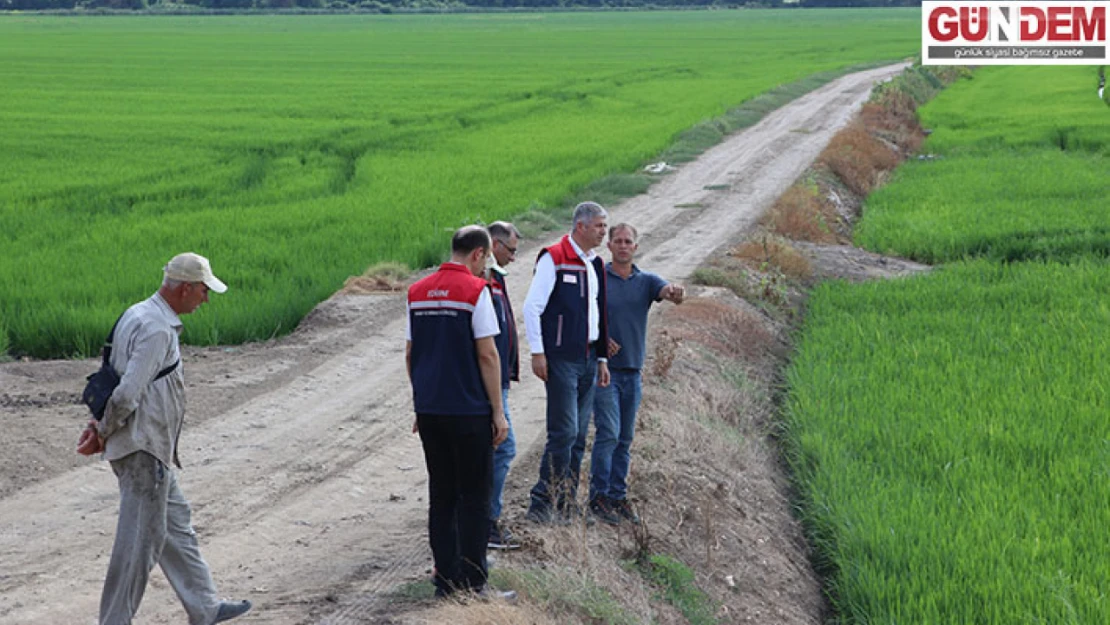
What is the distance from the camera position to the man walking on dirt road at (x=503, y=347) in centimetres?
709

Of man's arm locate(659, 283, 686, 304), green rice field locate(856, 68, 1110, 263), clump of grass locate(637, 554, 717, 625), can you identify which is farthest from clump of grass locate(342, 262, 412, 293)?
clump of grass locate(637, 554, 717, 625)

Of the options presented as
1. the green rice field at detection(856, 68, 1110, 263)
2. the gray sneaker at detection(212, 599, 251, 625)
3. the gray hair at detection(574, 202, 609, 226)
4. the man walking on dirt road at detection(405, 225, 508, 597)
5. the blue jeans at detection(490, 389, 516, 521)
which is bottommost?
the green rice field at detection(856, 68, 1110, 263)

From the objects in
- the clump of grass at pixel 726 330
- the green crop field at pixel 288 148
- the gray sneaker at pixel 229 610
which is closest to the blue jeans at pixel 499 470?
the gray sneaker at pixel 229 610

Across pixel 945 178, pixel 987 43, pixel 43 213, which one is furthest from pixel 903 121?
pixel 987 43

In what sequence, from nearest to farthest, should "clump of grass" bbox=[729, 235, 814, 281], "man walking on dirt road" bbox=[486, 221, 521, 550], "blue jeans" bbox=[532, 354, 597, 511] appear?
"man walking on dirt road" bbox=[486, 221, 521, 550] → "blue jeans" bbox=[532, 354, 597, 511] → "clump of grass" bbox=[729, 235, 814, 281]

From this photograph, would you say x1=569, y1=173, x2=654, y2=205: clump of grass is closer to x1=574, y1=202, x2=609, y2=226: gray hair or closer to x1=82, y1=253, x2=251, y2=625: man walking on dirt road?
x1=574, y1=202, x2=609, y2=226: gray hair

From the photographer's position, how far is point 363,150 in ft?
104

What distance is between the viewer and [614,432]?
8.09 metres

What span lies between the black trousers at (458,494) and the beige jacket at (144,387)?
114cm

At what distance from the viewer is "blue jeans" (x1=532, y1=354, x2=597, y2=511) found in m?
7.66

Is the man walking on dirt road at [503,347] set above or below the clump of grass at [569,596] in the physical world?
above

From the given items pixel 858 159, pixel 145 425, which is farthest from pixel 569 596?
pixel 858 159

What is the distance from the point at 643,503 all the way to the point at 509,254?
A: 208cm

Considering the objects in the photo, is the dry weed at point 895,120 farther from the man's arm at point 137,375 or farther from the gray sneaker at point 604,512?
the man's arm at point 137,375
